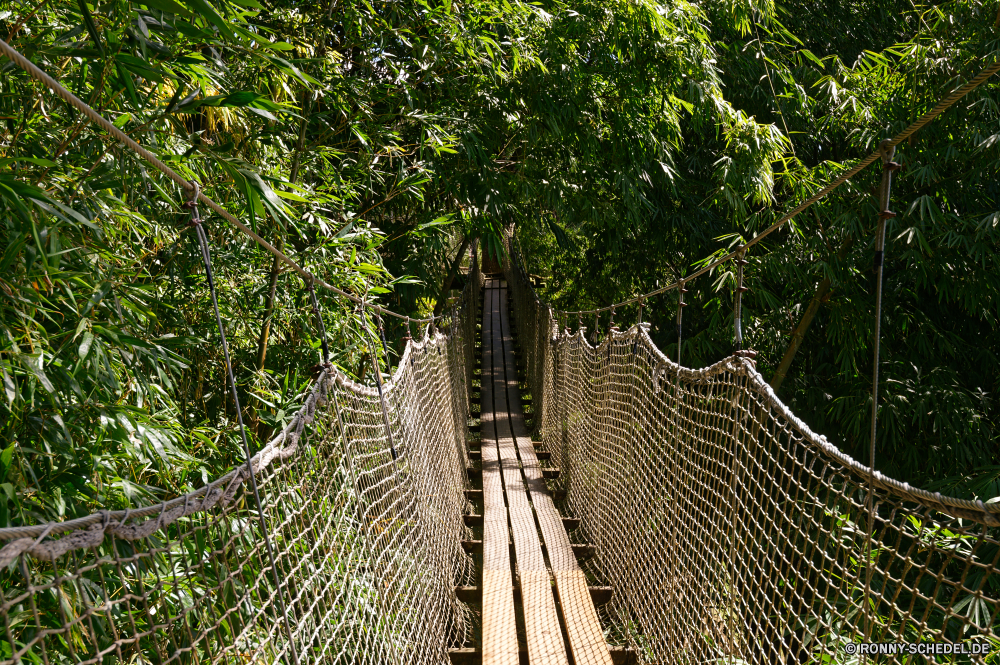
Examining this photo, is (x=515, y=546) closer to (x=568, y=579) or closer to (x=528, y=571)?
(x=528, y=571)

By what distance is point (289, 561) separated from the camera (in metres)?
1.12

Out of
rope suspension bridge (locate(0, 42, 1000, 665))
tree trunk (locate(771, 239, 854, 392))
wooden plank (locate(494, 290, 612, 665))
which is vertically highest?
tree trunk (locate(771, 239, 854, 392))

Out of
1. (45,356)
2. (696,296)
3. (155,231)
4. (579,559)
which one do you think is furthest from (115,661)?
(696,296)

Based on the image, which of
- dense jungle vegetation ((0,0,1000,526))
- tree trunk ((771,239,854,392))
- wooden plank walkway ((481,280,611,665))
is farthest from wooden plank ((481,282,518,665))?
tree trunk ((771,239,854,392))

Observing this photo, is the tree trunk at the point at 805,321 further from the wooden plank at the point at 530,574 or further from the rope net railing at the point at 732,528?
the wooden plank at the point at 530,574

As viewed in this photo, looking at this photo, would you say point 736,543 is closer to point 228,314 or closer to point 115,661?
point 115,661

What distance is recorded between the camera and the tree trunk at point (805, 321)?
3.88 meters

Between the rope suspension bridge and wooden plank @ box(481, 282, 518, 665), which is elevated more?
the rope suspension bridge

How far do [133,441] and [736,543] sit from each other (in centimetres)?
129

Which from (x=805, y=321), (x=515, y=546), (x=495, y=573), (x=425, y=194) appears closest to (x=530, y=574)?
(x=495, y=573)

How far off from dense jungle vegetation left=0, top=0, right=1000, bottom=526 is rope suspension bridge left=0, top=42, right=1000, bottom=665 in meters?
0.27

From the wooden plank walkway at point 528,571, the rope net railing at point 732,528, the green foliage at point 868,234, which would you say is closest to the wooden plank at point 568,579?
the wooden plank walkway at point 528,571

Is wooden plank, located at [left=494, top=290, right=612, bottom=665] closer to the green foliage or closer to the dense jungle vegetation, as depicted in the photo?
the dense jungle vegetation

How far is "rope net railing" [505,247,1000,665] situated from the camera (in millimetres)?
1008
